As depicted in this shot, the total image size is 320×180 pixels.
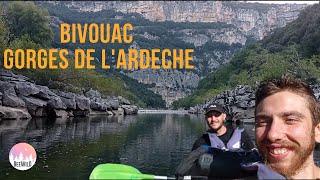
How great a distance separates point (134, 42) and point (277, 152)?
598 ft

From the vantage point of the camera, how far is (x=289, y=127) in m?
1.78

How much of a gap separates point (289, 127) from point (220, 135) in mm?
3963

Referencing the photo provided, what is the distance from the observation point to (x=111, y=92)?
89.1 m

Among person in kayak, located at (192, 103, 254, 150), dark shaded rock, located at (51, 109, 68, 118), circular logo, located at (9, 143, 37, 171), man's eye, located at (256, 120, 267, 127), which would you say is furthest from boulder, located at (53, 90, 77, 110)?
man's eye, located at (256, 120, 267, 127)

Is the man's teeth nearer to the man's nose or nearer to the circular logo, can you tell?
the man's nose

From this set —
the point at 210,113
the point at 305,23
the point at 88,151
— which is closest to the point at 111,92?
the point at 305,23

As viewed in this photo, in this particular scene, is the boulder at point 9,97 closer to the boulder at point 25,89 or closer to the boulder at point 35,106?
the boulder at point 25,89

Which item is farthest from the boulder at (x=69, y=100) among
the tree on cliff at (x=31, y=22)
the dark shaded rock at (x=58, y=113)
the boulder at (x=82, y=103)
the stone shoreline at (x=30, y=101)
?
the tree on cliff at (x=31, y=22)

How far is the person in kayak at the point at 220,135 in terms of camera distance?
5.09 metres

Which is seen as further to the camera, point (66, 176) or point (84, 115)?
point (84, 115)

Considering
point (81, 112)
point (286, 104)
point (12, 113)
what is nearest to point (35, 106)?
point (12, 113)

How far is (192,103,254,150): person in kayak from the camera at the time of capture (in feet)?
16.7

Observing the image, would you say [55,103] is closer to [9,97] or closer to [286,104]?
[9,97]

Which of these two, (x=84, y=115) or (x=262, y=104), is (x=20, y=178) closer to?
(x=262, y=104)
